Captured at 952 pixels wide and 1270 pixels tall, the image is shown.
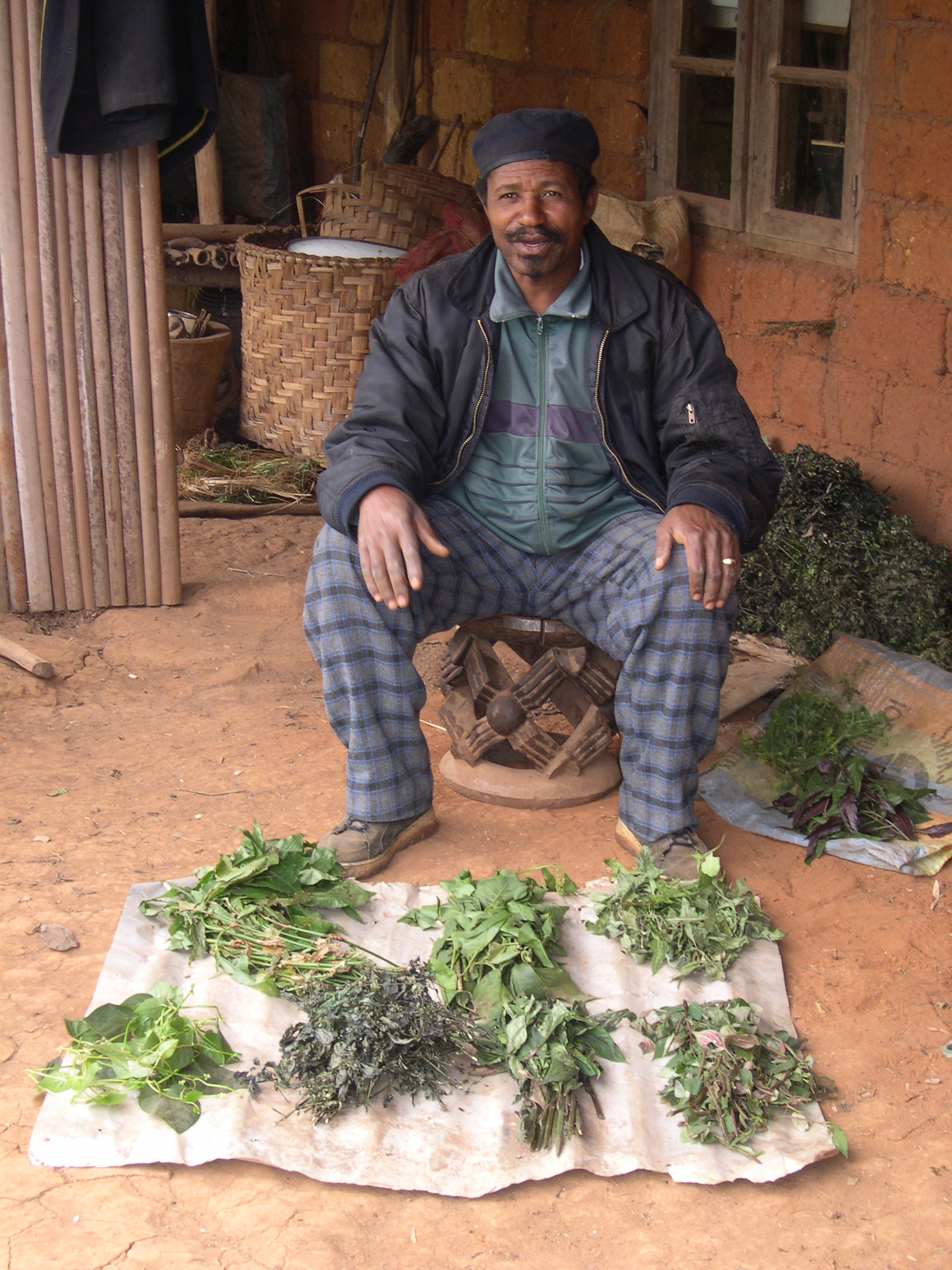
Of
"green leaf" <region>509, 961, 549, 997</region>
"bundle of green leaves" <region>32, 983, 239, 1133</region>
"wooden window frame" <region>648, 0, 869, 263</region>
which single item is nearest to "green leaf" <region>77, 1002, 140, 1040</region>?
"bundle of green leaves" <region>32, 983, 239, 1133</region>

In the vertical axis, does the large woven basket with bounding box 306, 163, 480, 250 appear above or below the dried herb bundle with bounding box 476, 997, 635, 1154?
above

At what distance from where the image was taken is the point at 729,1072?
2.28 m

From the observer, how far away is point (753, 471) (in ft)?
9.84

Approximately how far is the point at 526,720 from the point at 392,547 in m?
0.81

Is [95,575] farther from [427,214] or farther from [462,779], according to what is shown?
[427,214]

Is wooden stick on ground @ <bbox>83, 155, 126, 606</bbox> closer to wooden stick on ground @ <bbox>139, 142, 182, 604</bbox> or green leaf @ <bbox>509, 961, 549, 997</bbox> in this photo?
wooden stick on ground @ <bbox>139, 142, 182, 604</bbox>

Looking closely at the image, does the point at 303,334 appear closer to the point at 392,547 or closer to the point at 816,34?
the point at 816,34

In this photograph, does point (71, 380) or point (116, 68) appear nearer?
point (116, 68)

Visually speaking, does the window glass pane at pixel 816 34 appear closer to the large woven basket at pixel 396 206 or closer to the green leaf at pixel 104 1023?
the large woven basket at pixel 396 206

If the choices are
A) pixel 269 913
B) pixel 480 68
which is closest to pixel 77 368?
pixel 269 913

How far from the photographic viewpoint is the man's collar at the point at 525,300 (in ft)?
10.1

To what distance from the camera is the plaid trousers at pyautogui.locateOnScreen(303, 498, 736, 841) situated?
290 cm

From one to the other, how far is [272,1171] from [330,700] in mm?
1139

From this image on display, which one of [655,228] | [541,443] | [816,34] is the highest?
[816,34]
